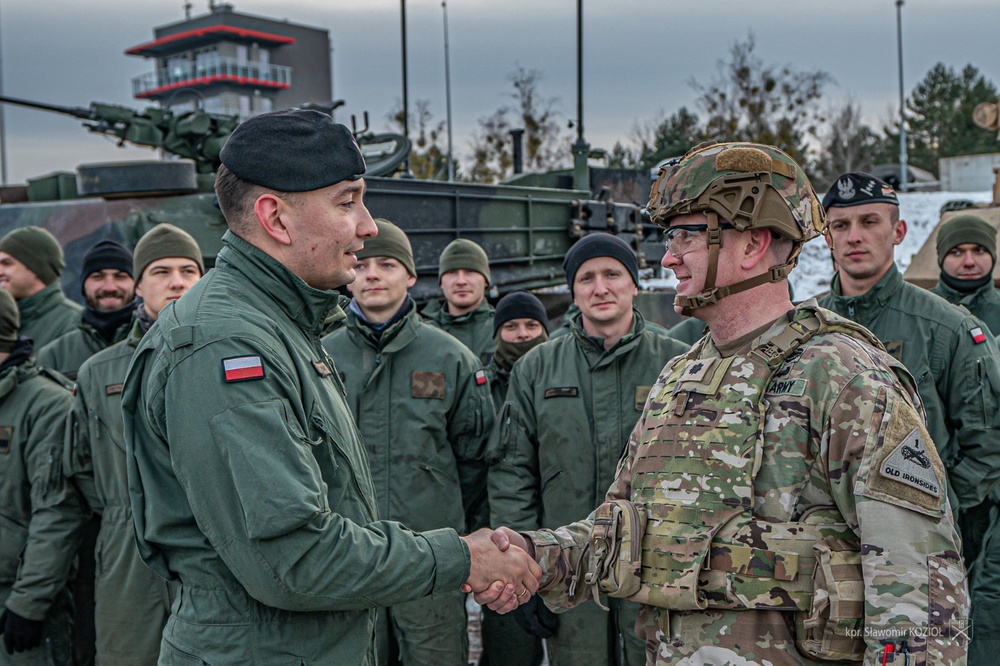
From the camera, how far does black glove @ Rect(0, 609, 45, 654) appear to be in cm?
445

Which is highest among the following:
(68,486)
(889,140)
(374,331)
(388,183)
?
(889,140)

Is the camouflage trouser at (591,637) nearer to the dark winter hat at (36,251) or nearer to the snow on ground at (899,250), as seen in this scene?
the dark winter hat at (36,251)

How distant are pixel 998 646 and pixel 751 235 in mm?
3511

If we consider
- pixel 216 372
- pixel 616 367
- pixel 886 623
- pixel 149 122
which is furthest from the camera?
pixel 149 122

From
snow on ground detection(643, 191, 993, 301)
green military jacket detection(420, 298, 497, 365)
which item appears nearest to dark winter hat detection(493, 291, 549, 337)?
green military jacket detection(420, 298, 497, 365)

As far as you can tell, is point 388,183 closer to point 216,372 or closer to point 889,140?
point 216,372

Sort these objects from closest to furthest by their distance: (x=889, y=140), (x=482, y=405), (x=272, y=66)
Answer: (x=482, y=405) → (x=889, y=140) → (x=272, y=66)

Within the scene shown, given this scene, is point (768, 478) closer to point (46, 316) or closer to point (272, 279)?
point (272, 279)

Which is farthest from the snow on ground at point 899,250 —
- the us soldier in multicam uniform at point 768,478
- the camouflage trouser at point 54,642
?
the us soldier in multicam uniform at point 768,478

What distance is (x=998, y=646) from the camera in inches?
197

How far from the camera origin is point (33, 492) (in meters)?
4.63

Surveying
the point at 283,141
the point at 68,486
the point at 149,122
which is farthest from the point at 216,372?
the point at 149,122

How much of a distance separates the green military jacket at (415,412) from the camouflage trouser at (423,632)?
369 millimetres

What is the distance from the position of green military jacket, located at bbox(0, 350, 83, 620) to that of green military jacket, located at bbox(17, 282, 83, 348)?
186 centimetres
